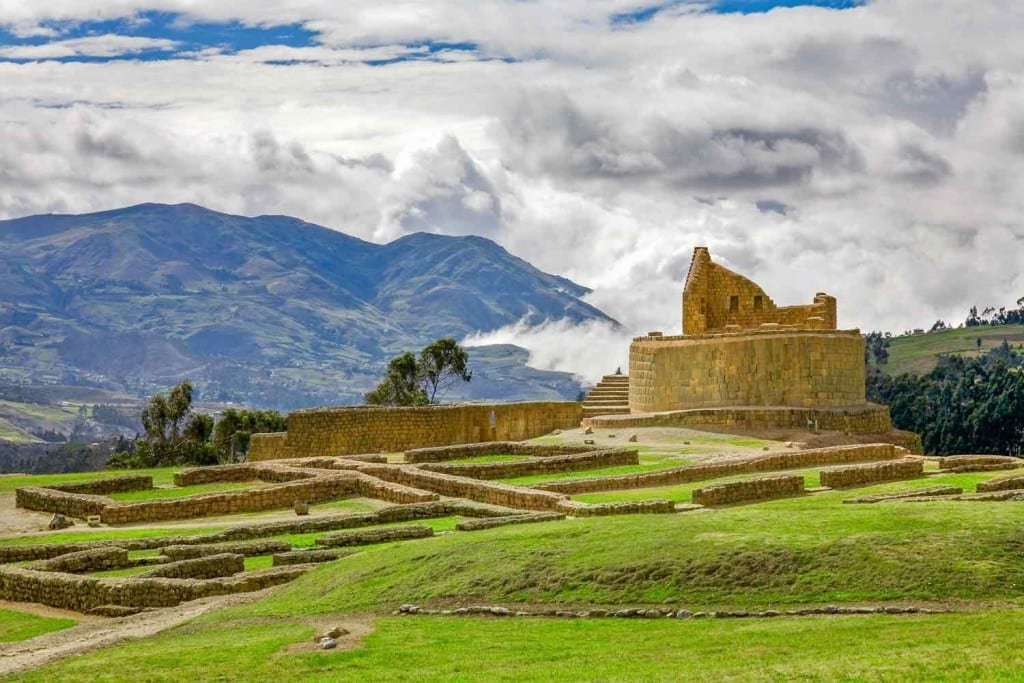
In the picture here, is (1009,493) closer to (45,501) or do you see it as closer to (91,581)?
(91,581)

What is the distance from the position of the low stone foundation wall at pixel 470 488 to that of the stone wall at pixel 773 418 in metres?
9.76

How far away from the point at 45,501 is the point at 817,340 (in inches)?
965

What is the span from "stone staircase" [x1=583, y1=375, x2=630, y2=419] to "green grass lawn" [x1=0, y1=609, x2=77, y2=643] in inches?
1209

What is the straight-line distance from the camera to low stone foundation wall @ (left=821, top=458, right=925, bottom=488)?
35.3 meters

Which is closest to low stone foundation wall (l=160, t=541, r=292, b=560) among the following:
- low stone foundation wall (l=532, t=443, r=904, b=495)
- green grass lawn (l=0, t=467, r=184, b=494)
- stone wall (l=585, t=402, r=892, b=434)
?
low stone foundation wall (l=532, t=443, r=904, b=495)

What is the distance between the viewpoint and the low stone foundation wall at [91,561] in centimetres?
3030

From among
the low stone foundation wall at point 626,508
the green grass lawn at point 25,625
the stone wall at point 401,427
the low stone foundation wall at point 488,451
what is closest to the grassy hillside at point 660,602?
the green grass lawn at point 25,625

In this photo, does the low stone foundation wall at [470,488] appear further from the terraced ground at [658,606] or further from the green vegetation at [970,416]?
the green vegetation at [970,416]

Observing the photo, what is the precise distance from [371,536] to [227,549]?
2.97 metres

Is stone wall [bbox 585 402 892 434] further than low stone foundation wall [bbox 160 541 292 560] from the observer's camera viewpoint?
Yes

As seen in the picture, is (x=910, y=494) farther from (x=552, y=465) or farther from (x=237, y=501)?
(x=237, y=501)

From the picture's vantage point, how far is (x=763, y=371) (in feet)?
167

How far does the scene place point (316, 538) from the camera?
3275cm

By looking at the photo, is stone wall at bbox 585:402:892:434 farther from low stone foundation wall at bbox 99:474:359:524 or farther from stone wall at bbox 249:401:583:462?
low stone foundation wall at bbox 99:474:359:524
